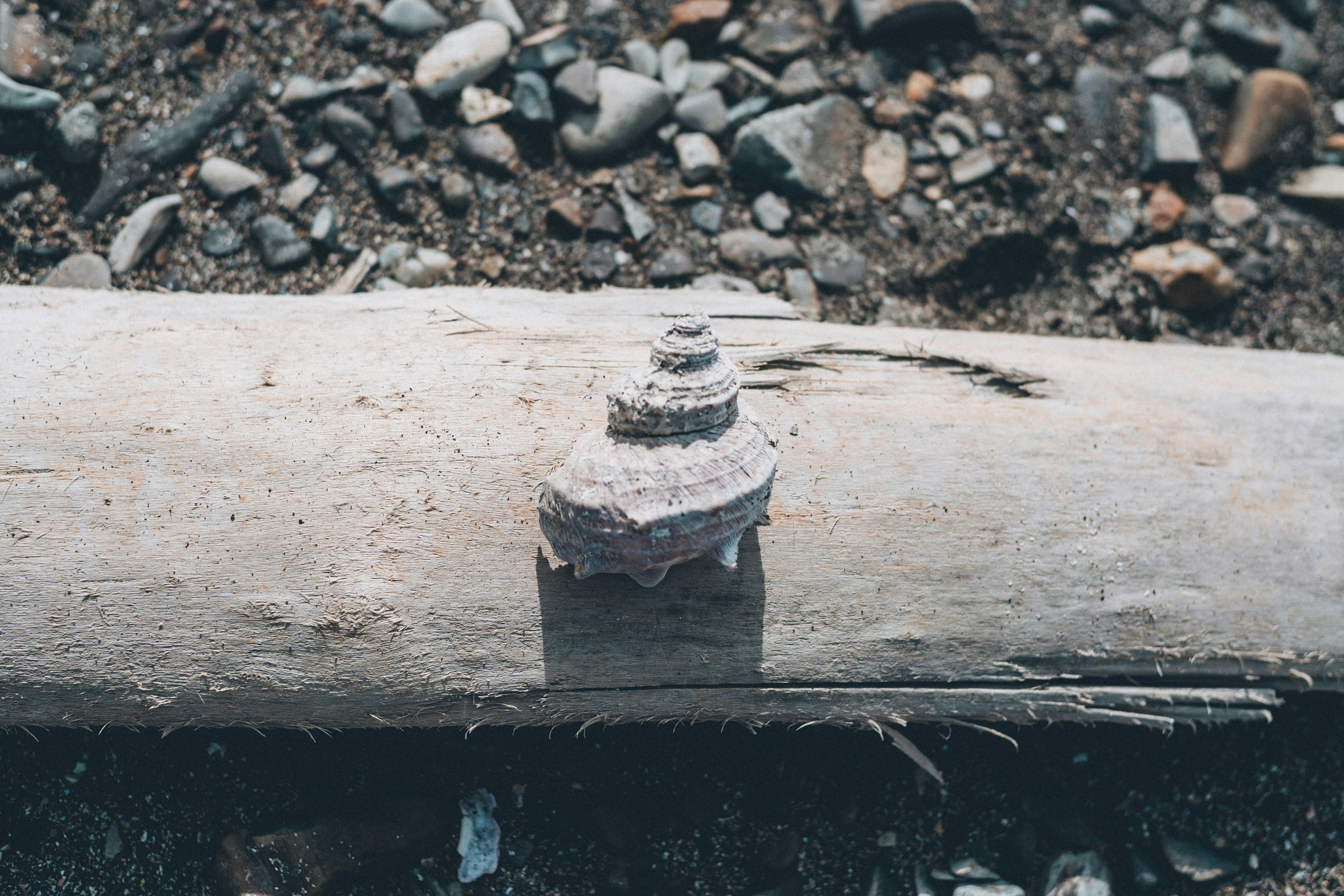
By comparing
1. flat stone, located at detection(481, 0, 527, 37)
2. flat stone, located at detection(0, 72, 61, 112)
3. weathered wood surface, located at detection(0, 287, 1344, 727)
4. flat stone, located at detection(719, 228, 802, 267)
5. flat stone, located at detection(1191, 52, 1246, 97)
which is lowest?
weathered wood surface, located at detection(0, 287, 1344, 727)

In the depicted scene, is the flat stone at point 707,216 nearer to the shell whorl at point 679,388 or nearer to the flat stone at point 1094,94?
the shell whorl at point 679,388

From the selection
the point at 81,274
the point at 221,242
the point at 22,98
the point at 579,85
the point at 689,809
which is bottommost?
the point at 689,809

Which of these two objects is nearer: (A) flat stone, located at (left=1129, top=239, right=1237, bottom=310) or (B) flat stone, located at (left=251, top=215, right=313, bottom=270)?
(B) flat stone, located at (left=251, top=215, right=313, bottom=270)

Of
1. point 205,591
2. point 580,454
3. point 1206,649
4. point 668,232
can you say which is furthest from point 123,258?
point 1206,649

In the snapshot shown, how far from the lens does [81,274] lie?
3492 mm

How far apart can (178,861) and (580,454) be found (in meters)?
2.06

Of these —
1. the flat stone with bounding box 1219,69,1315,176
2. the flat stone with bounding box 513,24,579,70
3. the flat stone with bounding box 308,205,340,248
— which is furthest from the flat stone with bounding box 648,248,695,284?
the flat stone with bounding box 1219,69,1315,176

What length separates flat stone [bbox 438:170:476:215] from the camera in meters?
3.71

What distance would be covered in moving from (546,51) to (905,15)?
1753 millimetres

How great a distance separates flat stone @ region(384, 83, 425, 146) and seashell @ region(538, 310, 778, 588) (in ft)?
7.09

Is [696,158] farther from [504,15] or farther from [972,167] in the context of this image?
[972,167]

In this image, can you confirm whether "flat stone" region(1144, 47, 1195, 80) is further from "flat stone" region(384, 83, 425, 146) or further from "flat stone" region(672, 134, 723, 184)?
"flat stone" region(384, 83, 425, 146)

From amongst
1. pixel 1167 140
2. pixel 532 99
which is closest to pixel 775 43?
pixel 532 99

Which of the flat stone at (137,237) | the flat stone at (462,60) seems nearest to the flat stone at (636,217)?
the flat stone at (462,60)
